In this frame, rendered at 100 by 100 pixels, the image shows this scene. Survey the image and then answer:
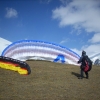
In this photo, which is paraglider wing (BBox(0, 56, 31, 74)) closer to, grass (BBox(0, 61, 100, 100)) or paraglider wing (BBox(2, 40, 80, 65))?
grass (BBox(0, 61, 100, 100))

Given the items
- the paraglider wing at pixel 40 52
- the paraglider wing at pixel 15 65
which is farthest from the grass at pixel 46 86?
the paraglider wing at pixel 40 52

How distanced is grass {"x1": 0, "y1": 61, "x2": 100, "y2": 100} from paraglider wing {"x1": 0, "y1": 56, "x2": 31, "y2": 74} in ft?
1.41

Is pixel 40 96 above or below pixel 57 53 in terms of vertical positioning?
below

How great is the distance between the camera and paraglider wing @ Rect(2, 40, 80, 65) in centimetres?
2234

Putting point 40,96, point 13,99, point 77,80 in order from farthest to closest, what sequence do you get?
point 77,80 < point 40,96 < point 13,99

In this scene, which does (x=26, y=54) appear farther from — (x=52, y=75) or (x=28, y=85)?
(x=28, y=85)

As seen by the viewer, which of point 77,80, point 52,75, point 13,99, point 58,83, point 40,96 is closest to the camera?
point 13,99

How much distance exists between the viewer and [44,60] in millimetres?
23875

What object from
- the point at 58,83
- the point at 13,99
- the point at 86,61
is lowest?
the point at 13,99

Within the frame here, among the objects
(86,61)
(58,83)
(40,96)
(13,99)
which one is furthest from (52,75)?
(13,99)

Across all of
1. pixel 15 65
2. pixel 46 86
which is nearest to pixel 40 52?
pixel 15 65

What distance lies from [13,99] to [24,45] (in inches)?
519

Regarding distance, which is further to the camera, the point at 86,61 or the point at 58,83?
the point at 86,61

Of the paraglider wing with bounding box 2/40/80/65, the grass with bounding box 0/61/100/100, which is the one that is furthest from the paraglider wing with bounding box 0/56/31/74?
the paraglider wing with bounding box 2/40/80/65
